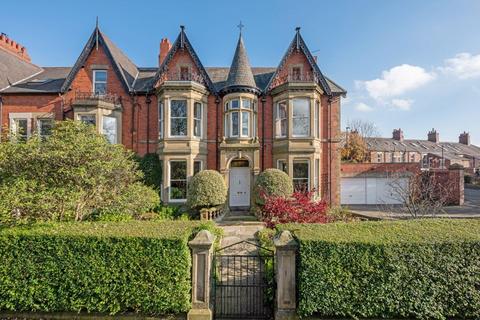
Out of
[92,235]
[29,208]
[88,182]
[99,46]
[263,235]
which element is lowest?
[263,235]

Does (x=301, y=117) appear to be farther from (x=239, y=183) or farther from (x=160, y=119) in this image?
(x=160, y=119)

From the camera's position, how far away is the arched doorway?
53.0 ft

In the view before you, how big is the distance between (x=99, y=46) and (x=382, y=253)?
776 inches

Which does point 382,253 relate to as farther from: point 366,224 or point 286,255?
point 286,255

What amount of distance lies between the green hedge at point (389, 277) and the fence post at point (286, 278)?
0.19 metres

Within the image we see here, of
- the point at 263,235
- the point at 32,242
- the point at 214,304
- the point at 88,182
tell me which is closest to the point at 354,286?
the point at 214,304

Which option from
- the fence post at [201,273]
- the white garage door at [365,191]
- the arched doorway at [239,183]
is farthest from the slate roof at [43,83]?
the white garage door at [365,191]

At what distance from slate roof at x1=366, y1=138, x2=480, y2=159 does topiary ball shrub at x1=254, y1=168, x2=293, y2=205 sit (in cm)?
4381

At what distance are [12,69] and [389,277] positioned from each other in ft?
86.9

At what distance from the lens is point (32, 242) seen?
5.07 metres

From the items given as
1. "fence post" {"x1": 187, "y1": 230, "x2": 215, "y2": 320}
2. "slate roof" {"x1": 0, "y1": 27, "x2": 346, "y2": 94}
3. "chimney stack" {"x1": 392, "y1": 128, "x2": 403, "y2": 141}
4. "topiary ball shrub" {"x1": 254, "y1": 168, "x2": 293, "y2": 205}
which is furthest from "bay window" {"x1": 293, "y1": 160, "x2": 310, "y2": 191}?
"chimney stack" {"x1": 392, "y1": 128, "x2": 403, "y2": 141}

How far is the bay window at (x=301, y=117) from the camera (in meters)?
15.4

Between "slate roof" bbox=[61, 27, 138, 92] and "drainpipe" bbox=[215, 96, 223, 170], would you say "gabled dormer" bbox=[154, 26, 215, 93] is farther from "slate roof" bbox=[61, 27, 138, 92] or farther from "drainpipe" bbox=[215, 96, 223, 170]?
"slate roof" bbox=[61, 27, 138, 92]

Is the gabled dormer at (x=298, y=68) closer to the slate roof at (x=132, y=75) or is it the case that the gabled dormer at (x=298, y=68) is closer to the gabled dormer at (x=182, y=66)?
the slate roof at (x=132, y=75)
